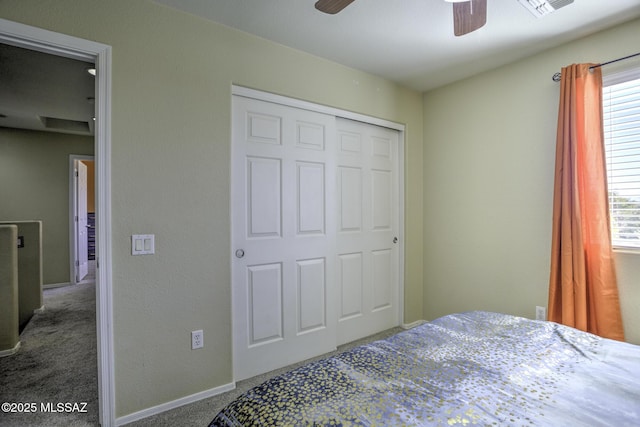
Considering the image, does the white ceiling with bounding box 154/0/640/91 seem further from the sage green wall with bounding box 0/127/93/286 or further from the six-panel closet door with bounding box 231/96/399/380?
the sage green wall with bounding box 0/127/93/286

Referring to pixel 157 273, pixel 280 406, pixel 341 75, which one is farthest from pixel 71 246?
pixel 280 406

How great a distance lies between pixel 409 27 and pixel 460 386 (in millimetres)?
2162

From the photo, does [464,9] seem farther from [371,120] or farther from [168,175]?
[168,175]

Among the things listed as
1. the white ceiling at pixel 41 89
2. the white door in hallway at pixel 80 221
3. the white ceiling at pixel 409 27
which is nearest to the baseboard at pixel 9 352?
the white ceiling at pixel 41 89

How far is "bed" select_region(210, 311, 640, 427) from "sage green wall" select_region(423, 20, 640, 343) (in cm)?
125

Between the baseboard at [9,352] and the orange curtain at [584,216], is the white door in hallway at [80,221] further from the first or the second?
the orange curtain at [584,216]

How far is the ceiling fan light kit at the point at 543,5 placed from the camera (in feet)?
5.98

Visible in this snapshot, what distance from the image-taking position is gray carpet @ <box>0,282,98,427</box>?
189 centimetres

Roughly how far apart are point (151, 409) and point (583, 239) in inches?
118

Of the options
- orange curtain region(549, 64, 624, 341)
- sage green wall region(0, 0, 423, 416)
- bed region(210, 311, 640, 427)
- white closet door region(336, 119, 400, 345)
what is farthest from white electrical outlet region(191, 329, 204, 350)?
orange curtain region(549, 64, 624, 341)

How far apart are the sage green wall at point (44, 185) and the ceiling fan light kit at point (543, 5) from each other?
609 cm

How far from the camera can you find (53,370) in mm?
2426

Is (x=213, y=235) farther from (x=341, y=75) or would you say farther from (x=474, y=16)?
(x=474, y=16)

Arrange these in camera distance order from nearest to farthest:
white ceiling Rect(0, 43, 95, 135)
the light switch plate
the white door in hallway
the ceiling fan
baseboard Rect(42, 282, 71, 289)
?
the ceiling fan < the light switch plate < white ceiling Rect(0, 43, 95, 135) < baseboard Rect(42, 282, 71, 289) < the white door in hallway
